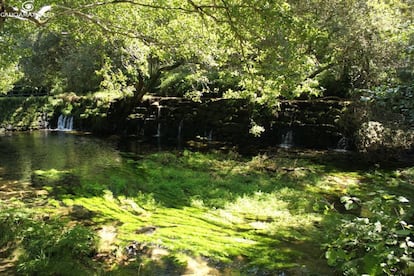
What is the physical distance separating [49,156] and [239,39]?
11.0m

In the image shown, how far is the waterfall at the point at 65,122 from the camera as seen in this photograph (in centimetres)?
2465

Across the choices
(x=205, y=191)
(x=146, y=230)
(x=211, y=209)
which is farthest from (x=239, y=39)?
(x=205, y=191)

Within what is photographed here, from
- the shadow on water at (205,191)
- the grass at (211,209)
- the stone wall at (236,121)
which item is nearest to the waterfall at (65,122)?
the stone wall at (236,121)

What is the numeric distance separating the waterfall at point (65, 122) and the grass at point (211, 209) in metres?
12.6

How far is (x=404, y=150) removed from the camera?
13.8m

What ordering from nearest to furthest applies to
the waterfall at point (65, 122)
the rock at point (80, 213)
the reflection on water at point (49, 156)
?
the rock at point (80, 213)
the reflection on water at point (49, 156)
the waterfall at point (65, 122)

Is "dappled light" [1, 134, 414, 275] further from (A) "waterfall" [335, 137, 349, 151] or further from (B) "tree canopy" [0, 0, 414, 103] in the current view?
(A) "waterfall" [335, 137, 349, 151]

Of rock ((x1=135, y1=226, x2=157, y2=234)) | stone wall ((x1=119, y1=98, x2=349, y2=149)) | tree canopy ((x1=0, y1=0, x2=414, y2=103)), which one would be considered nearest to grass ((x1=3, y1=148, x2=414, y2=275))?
rock ((x1=135, y1=226, x2=157, y2=234))

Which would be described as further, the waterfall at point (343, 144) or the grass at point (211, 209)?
the waterfall at point (343, 144)

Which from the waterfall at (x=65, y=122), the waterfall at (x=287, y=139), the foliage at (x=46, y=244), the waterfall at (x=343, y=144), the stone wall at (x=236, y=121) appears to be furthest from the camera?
the waterfall at (x=65, y=122)

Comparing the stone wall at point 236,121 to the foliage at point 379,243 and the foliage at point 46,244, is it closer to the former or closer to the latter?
the foliage at point 46,244

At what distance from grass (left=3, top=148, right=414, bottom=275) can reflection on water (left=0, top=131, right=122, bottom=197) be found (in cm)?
62

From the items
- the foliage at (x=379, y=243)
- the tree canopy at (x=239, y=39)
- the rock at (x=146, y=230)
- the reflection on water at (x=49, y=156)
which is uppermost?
the tree canopy at (x=239, y=39)

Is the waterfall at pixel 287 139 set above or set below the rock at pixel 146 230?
above
